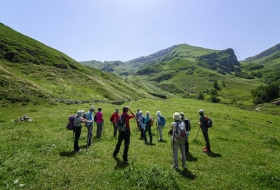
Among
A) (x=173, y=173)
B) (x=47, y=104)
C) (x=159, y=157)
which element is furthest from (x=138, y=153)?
(x=47, y=104)

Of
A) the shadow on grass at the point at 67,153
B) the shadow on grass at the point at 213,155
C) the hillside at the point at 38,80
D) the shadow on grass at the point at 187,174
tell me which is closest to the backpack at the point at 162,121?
the shadow on grass at the point at 213,155

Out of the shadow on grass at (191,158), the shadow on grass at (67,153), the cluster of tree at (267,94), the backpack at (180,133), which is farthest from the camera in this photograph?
the cluster of tree at (267,94)

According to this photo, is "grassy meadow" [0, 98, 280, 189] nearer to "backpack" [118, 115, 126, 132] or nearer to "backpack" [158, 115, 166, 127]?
"backpack" [118, 115, 126, 132]

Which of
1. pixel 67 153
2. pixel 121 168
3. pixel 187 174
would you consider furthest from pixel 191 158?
pixel 67 153

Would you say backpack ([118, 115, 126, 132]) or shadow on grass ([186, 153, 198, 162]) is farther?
shadow on grass ([186, 153, 198, 162])

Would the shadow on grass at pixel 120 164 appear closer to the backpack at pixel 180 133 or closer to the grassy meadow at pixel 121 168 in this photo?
the grassy meadow at pixel 121 168

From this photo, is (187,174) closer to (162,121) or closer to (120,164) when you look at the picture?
(120,164)

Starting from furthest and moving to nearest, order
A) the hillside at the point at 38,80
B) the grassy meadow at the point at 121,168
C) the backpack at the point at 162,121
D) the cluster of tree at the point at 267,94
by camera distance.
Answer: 1. the cluster of tree at the point at 267,94
2. the hillside at the point at 38,80
3. the backpack at the point at 162,121
4. the grassy meadow at the point at 121,168

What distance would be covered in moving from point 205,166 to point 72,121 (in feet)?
40.2

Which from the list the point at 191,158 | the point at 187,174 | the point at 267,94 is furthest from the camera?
the point at 267,94

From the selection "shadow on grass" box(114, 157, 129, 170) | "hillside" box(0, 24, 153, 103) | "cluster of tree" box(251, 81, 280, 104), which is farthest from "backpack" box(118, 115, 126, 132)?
"cluster of tree" box(251, 81, 280, 104)

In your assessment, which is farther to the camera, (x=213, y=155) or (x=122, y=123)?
(x=213, y=155)

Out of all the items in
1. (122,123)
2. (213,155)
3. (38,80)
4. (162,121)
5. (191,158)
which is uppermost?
(38,80)

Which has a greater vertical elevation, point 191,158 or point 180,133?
point 180,133
